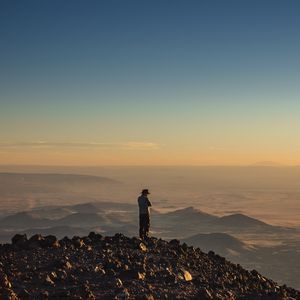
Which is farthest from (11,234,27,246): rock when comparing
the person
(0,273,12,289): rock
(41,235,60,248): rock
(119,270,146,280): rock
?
the person

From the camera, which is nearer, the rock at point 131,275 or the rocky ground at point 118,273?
the rocky ground at point 118,273

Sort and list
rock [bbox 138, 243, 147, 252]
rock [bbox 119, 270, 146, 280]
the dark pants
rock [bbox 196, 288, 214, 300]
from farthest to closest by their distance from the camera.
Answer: the dark pants → rock [bbox 138, 243, 147, 252] → rock [bbox 119, 270, 146, 280] → rock [bbox 196, 288, 214, 300]

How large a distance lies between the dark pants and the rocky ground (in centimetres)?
101

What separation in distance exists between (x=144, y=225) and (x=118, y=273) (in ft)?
21.7

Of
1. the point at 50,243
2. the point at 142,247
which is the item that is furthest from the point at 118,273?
the point at 142,247

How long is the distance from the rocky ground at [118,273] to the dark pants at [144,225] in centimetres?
101

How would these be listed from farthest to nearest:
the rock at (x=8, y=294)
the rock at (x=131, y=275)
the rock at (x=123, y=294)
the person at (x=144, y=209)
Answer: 1. the person at (x=144, y=209)
2. the rock at (x=131, y=275)
3. the rock at (x=123, y=294)
4. the rock at (x=8, y=294)

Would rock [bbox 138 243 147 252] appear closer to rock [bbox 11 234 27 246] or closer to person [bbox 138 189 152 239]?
person [bbox 138 189 152 239]

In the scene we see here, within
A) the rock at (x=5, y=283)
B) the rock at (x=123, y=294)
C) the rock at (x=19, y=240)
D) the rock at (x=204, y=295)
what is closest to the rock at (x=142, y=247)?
the rock at (x=19, y=240)

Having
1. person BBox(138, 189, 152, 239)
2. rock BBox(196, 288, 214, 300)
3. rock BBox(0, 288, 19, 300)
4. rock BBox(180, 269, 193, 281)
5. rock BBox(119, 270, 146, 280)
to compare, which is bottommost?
rock BBox(196, 288, 214, 300)

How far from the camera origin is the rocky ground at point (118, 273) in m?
13.2

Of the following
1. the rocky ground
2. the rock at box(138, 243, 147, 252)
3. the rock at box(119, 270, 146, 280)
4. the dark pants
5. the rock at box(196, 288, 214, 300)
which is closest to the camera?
the rocky ground

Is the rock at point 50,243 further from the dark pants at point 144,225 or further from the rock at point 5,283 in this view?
the dark pants at point 144,225

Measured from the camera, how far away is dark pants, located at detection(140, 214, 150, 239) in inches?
840
